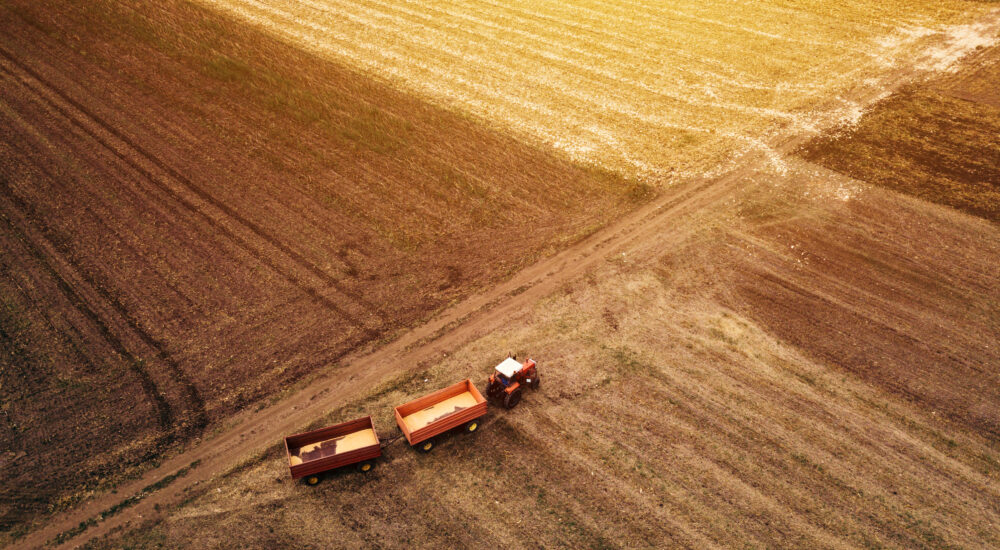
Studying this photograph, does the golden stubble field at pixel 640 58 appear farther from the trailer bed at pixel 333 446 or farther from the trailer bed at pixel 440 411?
the trailer bed at pixel 333 446

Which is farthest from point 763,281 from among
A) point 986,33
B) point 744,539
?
point 986,33

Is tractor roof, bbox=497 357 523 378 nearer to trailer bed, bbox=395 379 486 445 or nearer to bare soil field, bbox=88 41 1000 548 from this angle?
trailer bed, bbox=395 379 486 445

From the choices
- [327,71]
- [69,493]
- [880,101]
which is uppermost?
[880,101]

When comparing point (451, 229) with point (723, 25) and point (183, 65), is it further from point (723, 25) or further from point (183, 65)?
point (723, 25)

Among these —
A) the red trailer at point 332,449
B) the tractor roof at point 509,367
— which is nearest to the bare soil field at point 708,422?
the red trailer at point 332,449

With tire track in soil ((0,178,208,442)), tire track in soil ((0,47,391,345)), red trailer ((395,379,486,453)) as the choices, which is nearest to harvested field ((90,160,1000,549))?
red trailer ((395,379,486,453))

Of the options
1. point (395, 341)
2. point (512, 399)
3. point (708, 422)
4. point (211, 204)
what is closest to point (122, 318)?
point (211, 204)
